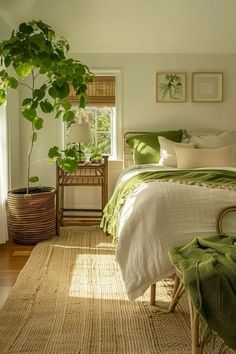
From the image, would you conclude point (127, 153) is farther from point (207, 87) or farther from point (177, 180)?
point (177, 180)

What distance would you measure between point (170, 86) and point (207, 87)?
1.49ft

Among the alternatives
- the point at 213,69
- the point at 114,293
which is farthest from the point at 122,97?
the point at 114,293

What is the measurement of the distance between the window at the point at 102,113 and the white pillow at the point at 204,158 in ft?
3.83

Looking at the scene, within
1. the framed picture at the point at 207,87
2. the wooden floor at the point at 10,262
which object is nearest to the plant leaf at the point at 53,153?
the wooden floor at the point at 10,262

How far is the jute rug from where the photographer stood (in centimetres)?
211

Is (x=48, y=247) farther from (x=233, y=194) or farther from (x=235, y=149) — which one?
(x=235, y=149)

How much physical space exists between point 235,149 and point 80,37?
7.30ft

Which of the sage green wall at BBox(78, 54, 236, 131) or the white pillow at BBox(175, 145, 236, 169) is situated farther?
the sage green wall at BBox(78, 54, 236, 131)

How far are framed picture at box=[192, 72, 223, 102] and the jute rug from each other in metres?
2.53

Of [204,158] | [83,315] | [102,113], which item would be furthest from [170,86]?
[83,315]

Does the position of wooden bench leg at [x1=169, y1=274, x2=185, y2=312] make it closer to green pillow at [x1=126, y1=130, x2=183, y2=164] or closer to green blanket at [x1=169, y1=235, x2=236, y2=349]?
green blanket at [x1=169, y1=235, x2=236, y2=349]

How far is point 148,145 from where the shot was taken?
15.5ft

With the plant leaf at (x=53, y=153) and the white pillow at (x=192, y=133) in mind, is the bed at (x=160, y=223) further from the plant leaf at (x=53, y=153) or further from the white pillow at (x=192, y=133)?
the white pillow at (x=192, y=133)

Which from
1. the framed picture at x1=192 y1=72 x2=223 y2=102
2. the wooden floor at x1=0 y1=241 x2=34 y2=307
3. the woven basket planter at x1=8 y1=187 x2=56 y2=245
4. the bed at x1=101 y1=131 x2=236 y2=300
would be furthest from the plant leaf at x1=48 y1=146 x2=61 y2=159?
the framed picture at x1=192 y1=72 x2=223 y2=102
